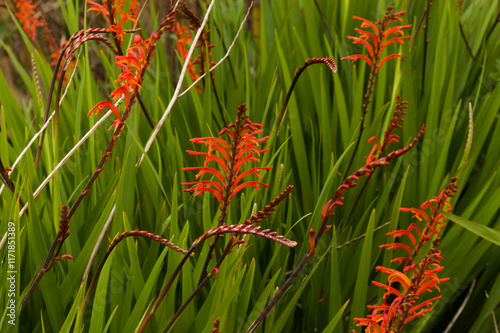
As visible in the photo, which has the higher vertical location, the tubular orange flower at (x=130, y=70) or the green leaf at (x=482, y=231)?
the tubular orange flower at (x=130, y=70)

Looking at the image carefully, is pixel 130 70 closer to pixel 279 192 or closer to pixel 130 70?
pixel 130 70

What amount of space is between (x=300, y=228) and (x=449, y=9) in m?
0.89

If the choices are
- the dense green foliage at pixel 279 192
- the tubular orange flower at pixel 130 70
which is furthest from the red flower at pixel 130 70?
the dense green foliage at pixel 279 192

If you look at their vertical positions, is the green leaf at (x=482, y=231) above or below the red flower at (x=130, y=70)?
below

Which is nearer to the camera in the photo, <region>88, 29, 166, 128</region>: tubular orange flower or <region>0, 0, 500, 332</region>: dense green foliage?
<region>88, 29, 166, 128</region>: tubular orange flower

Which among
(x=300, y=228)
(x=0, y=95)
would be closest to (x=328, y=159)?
(x=300, y=228)

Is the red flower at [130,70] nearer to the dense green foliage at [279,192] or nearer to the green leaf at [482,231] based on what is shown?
the dense green foliage at [279,192]

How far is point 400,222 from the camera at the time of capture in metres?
1.30

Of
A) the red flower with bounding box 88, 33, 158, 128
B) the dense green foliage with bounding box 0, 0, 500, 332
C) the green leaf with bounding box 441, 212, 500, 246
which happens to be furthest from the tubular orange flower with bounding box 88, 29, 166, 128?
the green leaf with bounding box 441, 212, 500, 246

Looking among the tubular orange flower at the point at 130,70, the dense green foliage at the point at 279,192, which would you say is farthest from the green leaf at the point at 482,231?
the tubular orange flower at the point at 130,70

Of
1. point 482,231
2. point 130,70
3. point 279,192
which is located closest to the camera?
point 130,70

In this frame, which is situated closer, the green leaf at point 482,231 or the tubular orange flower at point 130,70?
the tubular orange flower at point 130,70

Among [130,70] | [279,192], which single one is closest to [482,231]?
[279,192]

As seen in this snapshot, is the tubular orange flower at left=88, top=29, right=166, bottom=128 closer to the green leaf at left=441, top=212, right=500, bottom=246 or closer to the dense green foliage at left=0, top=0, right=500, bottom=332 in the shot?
the dense green foliage at left=0, top=0, right=500, bottom=332
